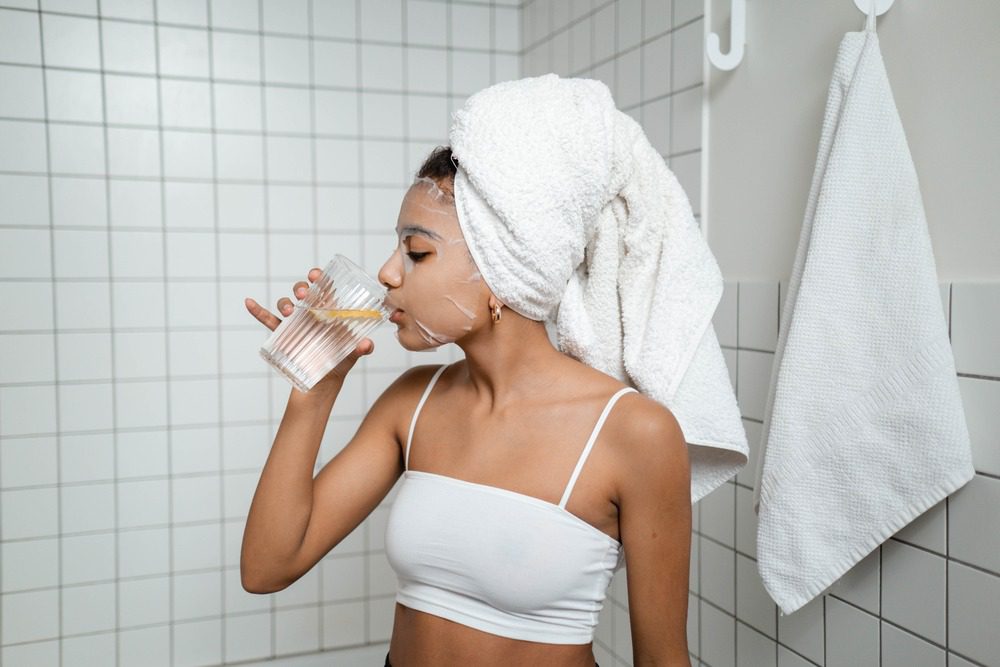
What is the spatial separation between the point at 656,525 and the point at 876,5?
747 millimetres

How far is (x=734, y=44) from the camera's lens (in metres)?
1.36

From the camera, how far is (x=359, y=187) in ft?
7.18

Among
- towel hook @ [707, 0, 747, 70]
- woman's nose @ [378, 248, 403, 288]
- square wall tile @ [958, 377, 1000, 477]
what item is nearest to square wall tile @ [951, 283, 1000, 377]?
square wall tile @ [958, 377, 1000, 477]

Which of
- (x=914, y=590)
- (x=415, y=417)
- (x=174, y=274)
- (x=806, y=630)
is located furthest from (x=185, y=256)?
(x=914, y=590)

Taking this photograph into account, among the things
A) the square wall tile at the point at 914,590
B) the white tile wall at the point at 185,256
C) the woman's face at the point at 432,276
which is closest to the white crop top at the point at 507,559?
the woman's face at the point at 432,276

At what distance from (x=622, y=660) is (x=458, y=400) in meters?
0.98

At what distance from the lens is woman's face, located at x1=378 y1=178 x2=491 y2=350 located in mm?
988

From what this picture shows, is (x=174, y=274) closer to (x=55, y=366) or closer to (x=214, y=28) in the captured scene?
(x=55, y=366)

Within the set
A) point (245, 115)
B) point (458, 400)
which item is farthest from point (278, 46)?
point (458, 400)

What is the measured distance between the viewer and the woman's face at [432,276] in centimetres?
99

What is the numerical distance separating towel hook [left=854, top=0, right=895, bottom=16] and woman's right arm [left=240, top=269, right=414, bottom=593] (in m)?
0.79

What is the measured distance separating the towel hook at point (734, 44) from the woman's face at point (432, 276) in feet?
2.07

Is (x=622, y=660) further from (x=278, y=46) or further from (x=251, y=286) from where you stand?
(x=278, y=46)

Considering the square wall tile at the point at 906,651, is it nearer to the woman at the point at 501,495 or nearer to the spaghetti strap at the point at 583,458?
the woman at the point at 501,495
